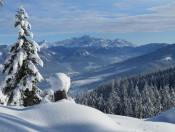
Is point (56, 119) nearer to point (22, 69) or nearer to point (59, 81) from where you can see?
point (59, 81)

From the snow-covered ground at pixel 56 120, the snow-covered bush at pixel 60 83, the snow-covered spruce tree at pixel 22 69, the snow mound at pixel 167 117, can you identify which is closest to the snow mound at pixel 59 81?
the snow-covered bush at pixel 60 83

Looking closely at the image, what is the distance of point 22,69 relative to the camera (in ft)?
78.0

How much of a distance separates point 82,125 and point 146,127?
136 inches

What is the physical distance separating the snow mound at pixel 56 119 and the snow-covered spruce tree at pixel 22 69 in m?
12.6

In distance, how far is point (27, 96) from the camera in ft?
78.3

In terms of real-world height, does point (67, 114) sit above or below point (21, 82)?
below

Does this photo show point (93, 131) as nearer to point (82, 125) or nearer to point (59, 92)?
point (82, 125)

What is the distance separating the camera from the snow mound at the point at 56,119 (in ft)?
30.2

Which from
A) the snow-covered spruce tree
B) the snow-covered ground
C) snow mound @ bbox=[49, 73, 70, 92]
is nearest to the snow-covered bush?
snow mound @ bbox=[49, 73, 70, 92]

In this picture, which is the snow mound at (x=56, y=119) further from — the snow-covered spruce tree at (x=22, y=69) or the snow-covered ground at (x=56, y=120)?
the snow-covered spruce tree at (x=22, y=69)

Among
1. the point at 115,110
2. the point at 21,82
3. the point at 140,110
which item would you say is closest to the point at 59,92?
the point at 21,82

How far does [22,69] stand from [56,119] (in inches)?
578

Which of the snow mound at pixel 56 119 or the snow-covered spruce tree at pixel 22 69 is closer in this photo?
the snow mound at pixel 56 119

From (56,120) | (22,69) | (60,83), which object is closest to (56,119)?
(56,120)
